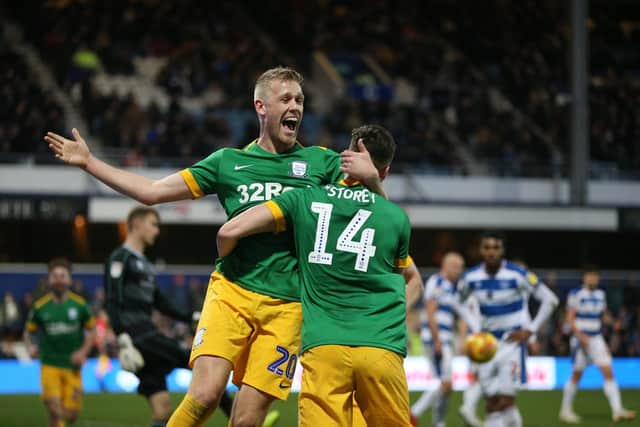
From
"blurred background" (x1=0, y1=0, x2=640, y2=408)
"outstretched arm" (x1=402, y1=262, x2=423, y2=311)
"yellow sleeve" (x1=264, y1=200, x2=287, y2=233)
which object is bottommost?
"outstretched arm" (x1=402, y1=262, x2=423, y2=311)

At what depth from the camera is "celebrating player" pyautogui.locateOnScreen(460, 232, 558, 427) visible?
1068 cm

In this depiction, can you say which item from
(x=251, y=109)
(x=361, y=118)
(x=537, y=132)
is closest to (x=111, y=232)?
(x=251, y=109)

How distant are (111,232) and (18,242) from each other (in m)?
1.92

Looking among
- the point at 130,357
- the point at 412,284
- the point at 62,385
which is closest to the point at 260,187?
the point at 412,284

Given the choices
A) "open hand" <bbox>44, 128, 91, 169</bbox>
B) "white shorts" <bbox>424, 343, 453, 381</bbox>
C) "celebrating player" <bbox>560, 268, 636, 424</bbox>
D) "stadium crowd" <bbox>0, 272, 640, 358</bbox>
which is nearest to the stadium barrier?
"stadium crowd" <bbox>0, 272, 640, 358</bbox>

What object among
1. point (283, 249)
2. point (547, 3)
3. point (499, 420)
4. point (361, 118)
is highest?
point (547, 3)

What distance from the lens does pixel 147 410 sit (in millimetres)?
16469

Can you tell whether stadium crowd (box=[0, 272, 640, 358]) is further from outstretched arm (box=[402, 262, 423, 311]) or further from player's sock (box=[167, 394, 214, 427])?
outstretched arm (box=[402, 262, 423, 311])

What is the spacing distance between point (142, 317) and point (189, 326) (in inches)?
507

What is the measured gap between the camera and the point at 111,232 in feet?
75.7

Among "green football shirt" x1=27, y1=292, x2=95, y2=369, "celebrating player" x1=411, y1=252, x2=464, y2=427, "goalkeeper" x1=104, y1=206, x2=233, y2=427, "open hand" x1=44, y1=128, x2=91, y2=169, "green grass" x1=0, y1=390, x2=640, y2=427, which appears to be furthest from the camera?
"green grass" x1=0, y1=390, x2=640, y2=427

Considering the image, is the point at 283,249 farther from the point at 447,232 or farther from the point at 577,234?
the point at 577,234

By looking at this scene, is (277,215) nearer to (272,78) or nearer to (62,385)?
(272,78)

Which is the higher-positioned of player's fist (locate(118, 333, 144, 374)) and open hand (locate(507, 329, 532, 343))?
open hand (locate(507, 329, 532, 343))
